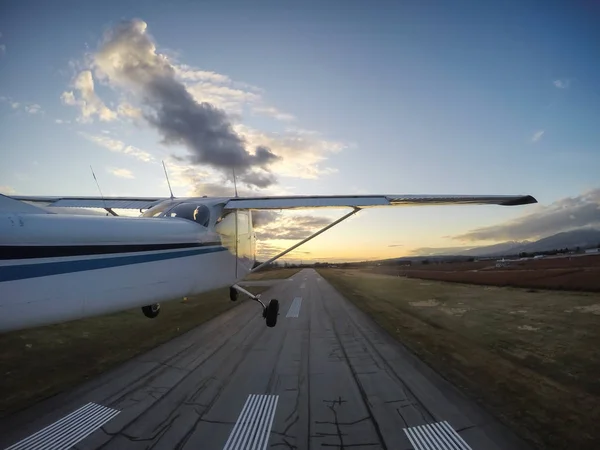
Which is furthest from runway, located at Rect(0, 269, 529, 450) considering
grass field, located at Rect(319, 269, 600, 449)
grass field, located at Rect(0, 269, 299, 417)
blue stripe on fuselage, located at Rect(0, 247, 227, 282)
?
blue stripe on fuselage, located at Rect(0, 247, 227, 282)

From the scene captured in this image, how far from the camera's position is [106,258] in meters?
4.50

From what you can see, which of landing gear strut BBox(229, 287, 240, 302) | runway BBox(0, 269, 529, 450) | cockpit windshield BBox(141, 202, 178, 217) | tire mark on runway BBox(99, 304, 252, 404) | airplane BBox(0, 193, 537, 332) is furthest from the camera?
landing gear strut BBox(229, 287, 240, 302)

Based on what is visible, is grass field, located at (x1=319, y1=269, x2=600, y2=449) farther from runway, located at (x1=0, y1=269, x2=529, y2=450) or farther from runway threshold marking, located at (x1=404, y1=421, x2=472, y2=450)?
runway threshold marking, located at (x1=404, y1=421, x2=472, y2=450)

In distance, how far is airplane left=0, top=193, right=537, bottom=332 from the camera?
3574mm

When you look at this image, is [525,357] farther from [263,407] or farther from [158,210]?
[158,210]

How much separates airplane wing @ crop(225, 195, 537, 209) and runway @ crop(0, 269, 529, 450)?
191 inches

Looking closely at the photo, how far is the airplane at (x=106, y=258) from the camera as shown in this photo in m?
3.57

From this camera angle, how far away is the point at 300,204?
936 centimetres

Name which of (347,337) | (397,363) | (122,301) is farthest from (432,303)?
(122,301)

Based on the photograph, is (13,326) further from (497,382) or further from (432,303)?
(432,303)

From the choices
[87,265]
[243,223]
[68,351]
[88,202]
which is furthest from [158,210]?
[68,351]

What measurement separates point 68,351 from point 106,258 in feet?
27.2

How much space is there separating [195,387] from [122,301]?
365cm

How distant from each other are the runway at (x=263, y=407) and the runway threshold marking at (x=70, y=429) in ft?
0.06
